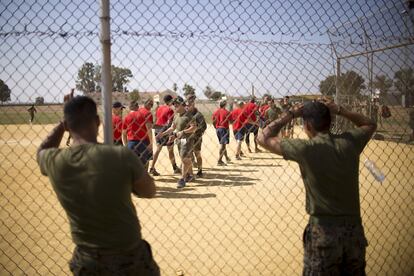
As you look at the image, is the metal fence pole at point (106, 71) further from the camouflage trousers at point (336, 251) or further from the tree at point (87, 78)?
the camouflage trousers at point (336, 251)

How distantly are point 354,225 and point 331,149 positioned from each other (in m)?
0.62

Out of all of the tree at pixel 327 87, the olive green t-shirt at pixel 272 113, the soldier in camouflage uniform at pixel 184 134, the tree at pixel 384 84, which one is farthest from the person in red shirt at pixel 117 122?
the olive green t-shirt at pixel 272 113

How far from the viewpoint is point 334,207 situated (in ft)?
7.72

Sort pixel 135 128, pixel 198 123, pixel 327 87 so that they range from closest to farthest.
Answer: pixel 327 87 < pixel 135 128 < pixel 198 123

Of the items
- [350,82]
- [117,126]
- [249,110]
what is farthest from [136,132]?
[350,82]

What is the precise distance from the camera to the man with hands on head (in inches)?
73.6

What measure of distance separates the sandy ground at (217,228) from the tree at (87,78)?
7.52ft

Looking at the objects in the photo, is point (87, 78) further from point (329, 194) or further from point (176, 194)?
point (176, 194)

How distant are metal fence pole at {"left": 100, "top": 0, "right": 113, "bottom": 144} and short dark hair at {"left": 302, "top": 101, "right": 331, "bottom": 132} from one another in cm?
150

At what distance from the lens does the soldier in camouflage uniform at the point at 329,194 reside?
2326 mm

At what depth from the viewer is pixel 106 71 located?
225 centimetres

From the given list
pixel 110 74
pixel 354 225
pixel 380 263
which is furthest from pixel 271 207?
pixel 110 74

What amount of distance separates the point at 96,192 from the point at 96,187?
0.03 meters

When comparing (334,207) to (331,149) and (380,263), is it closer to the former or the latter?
(331,149)
